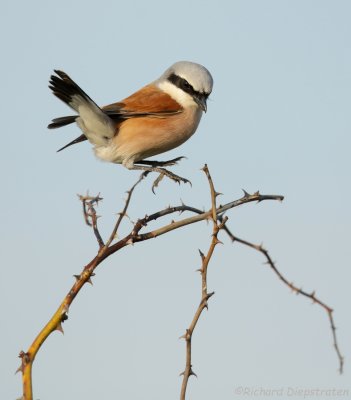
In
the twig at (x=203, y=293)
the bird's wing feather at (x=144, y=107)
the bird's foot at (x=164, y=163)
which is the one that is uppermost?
the bird's wing feather at (x=144, y=107)

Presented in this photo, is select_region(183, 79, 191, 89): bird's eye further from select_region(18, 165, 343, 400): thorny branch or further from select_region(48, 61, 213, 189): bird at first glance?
select_region(18, 165, 343, 400): thorny branch

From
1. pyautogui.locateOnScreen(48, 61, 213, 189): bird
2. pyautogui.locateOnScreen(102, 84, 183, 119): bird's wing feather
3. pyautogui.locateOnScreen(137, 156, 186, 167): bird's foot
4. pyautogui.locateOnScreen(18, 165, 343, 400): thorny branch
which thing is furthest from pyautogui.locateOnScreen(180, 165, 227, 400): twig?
pyautogui.locateOnScreen(102, 84, 183, 119): bird's wing feather

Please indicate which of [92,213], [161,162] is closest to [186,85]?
[161,162]

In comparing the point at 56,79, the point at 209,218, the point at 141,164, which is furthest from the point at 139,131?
the point at 209,218

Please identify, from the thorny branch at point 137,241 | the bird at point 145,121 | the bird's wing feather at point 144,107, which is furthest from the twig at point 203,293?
the bird's wing feather at point 144,107

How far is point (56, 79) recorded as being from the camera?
14.0 ft

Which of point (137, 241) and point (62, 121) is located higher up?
point (62, 121)

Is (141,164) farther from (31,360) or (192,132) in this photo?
(31,360)

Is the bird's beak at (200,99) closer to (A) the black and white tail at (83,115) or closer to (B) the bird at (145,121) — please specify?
(B) the bird at (145,121)

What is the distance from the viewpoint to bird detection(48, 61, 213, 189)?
4855mm

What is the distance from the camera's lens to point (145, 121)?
4.96 m

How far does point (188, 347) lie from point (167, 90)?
356 centimetres

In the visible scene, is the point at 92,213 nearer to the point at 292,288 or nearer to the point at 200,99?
the point at 292,288

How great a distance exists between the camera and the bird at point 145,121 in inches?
191
